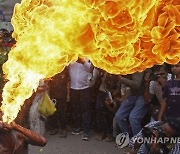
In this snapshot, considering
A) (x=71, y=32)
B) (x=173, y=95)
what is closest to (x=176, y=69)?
(x=173, y=95)

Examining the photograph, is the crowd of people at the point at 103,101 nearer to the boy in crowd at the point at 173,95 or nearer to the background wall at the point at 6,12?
the boy in crowd at the point at 173,95

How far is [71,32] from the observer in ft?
17.0

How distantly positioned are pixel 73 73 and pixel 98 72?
16.7 inches

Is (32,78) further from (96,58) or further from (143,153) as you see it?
(143,153)

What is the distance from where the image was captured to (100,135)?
28.2ft

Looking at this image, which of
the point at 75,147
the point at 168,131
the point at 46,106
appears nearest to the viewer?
the point at 168,131

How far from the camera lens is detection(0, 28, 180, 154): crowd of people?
706 centimetres

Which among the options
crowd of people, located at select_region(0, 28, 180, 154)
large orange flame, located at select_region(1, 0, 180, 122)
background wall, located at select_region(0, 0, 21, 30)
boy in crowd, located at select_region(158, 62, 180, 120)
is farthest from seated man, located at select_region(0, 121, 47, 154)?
background wall, located at select_region(0, 0, 21, 30)

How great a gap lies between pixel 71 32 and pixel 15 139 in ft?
4.35

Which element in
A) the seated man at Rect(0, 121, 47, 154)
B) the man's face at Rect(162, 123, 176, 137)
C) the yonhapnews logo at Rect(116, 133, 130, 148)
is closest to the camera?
the seated man at Rect(0, 121, 47, 154)

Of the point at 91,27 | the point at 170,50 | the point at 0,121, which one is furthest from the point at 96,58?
the point at 0,121

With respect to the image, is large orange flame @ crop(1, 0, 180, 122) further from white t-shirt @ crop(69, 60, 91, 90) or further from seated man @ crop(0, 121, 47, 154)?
white t-shirt @ crop(69, 60, 91, 90)

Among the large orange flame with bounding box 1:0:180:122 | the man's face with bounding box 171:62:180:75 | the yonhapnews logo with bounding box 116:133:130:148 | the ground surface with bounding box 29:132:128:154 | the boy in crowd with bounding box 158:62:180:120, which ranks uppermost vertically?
the large orange flame with bounding box 1:0:180:122

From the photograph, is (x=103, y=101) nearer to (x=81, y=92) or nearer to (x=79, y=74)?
(x=81, y=92)
